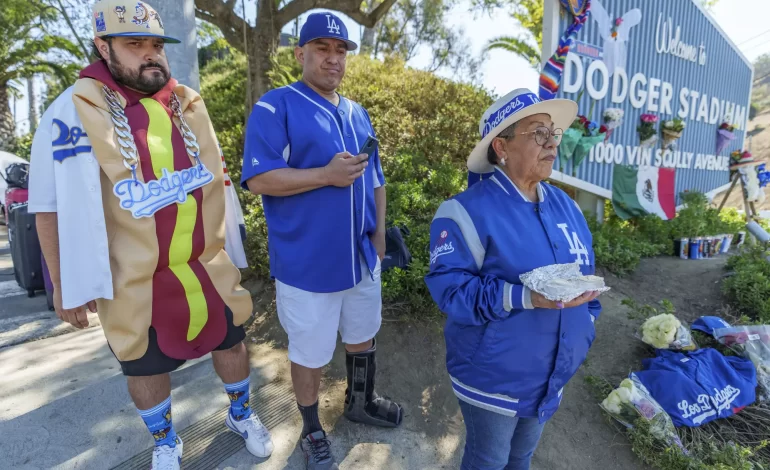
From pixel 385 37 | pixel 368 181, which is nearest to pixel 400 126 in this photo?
pixel 368 181

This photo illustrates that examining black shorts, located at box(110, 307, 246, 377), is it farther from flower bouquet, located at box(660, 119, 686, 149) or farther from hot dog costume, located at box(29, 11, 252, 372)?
flower bouquet, located at box(660, 119, 686, 149)

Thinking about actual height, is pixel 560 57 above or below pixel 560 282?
above

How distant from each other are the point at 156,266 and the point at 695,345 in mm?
3578

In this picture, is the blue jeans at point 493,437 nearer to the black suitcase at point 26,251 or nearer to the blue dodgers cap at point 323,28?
the blue dodgers cap at point 323,28

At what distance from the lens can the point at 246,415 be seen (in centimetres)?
246

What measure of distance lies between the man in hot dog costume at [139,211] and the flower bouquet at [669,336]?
2853 mm

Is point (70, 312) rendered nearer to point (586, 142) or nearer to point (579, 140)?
point (579, 140)

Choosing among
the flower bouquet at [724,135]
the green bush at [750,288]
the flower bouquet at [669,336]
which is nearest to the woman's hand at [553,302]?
the flower bouquet at [669,336]

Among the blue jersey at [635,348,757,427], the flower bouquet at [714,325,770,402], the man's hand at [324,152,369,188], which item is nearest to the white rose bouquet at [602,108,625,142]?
the flower bouquet at [714,325,770,402]

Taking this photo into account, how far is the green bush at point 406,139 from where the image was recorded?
3.75m

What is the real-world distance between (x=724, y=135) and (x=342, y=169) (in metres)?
8.58

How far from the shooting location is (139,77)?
196 cm

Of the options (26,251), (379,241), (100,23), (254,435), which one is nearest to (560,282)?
(379,241)

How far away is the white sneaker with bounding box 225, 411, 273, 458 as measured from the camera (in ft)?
7.84
